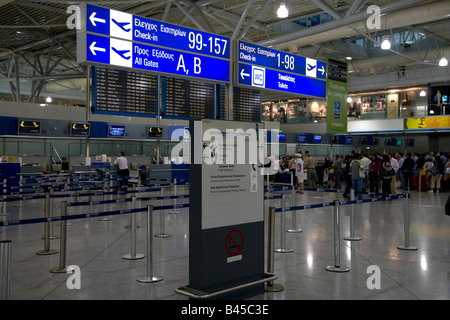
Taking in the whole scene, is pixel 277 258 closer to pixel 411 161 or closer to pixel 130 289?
pixel 130 289

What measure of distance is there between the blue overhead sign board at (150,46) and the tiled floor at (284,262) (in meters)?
3.19

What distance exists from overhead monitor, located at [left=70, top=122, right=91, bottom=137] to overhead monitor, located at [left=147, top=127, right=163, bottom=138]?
127 inches

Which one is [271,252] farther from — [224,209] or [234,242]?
[224,209]

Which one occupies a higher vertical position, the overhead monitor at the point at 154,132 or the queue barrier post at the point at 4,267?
the overhead monitor at the point at 154,132

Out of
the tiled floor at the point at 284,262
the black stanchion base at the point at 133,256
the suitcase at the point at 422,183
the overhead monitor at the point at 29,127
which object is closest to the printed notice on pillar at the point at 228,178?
the tiled floor at the point at 284,262

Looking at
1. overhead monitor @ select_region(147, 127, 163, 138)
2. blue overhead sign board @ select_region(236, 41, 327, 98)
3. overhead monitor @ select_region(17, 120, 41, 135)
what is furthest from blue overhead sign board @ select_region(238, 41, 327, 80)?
overhead monitor @ select_region(147, 127, 163, 138)

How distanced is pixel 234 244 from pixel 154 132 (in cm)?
1744

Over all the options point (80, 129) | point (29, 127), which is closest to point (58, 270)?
point (29, 127)

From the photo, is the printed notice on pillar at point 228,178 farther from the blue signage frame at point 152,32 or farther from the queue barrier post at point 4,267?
the blue signage frame at point 152,32

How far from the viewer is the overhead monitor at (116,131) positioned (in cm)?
1986

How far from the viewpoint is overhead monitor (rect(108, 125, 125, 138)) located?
19.9 meters

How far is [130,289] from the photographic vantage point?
203 inches
